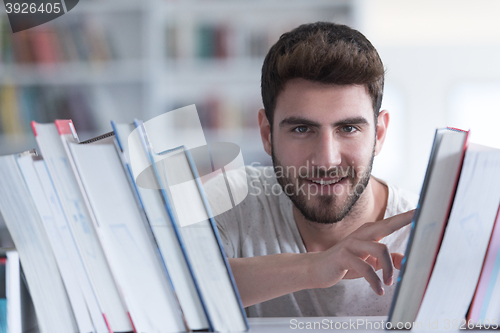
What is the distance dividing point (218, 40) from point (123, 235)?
2230 mm

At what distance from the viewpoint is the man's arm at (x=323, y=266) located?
540 millimetres

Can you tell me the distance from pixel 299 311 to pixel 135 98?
1.89 meters

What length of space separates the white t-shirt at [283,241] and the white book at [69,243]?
2.21 feet

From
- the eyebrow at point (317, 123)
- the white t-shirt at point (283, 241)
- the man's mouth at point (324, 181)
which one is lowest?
the white t-shirt at point (283, 241)

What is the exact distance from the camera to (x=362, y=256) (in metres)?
0.56

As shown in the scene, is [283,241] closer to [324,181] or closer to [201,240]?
[324,181]

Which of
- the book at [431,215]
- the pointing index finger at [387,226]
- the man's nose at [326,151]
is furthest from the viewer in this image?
the man's nose at [326,151]

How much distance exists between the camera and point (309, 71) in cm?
106

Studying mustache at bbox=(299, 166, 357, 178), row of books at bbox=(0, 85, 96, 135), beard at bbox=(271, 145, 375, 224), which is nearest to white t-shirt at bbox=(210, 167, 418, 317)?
beard at bbox=(271, 145, 375, 224)

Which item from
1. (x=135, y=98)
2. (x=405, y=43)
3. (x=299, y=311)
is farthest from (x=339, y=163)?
(x=405, y=43)

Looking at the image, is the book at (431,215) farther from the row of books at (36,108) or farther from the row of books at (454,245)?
the row of books at (36,108)

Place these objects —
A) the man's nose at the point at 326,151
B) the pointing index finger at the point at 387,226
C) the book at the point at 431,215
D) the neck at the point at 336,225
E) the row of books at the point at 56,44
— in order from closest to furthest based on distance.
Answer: the book at the point at 431,215
the pointing index finger at the point at 387,226
the man's nose at the point at 326,151
the neck at the point at 336,225
the row of books at the point at 56,44

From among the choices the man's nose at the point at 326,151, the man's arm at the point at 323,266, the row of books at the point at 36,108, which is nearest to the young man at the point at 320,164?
the man's nose at the point at 326,151

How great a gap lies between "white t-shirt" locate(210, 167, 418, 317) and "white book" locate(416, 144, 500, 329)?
0.62m
